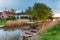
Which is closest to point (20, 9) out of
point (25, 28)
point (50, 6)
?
point (25, 28)

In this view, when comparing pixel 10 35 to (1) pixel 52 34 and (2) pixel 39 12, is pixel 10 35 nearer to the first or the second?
(2) pixel 39 12

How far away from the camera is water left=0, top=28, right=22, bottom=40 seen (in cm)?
488

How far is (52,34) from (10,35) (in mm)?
1460

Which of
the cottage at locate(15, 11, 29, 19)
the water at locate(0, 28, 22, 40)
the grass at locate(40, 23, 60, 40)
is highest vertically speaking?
the cottage at locate(15, 11, 29, 19)

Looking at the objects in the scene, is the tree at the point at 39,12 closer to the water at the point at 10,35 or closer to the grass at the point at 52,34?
the grass at the point at 52,34

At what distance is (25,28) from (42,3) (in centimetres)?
95

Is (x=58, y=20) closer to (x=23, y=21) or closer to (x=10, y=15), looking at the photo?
(x=23, y=21)

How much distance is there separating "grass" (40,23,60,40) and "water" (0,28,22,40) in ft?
3.15

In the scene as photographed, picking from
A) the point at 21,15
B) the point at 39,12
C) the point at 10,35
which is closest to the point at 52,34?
the point at 39,12

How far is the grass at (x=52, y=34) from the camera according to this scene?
150 inches

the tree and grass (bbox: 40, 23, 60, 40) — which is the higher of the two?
the tree

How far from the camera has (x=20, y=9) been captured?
17.0 ft

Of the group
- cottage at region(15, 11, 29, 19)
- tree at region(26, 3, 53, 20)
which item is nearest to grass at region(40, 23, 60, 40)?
tree at region(26, 3, 53, 20)

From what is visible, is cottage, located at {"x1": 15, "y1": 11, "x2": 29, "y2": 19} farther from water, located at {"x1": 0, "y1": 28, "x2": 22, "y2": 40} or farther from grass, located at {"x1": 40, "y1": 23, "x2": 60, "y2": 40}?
grass, located at {"x1": 40, "y1": 23, "x2": 60, "y2": 40}
